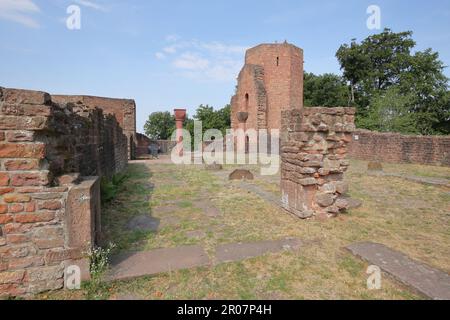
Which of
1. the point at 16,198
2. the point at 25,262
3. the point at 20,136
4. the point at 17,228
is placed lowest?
the point at 25,262

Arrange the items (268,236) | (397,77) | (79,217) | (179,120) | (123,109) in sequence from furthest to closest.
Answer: (397,77) → (123,109) → (179,120) → (268,236) → (79,217)

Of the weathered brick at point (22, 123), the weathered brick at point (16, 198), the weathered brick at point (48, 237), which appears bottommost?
the weathered brick at point (48, 237)

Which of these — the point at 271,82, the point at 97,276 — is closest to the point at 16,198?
the point at 97,276

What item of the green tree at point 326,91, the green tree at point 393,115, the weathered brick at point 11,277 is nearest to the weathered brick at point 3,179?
the weathered brick at point 11,277

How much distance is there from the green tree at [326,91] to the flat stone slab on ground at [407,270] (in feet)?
113

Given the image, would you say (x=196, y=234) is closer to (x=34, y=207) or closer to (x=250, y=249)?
(x=250, y=249)

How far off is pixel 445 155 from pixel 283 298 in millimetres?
14623

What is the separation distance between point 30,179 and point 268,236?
3042 mm

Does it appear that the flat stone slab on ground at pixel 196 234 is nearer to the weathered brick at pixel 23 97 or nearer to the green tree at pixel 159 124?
the weathered brick at pixel 23 97

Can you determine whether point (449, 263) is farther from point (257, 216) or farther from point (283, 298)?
point (257, 216)

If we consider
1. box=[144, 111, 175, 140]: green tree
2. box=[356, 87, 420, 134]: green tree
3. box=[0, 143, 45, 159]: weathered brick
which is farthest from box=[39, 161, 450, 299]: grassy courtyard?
box=[144, 111, 175, 140]: green tree

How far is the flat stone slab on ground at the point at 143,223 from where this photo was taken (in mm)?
4246

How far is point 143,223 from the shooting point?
452 cm
